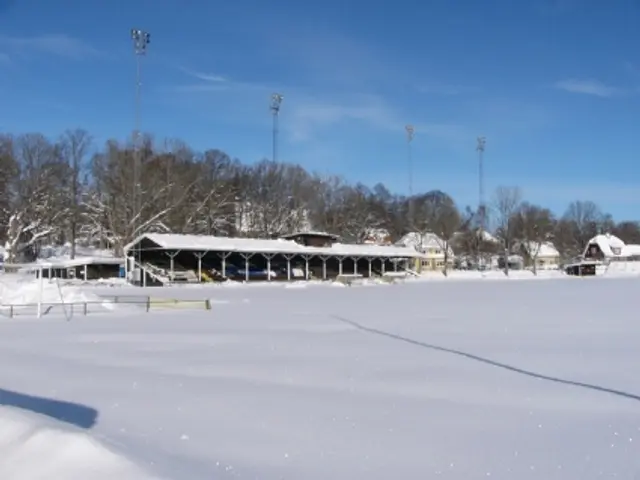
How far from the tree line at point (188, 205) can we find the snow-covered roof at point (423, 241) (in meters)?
1.71

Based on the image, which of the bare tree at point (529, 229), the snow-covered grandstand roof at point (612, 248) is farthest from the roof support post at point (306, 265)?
the snow-covered grandstand roof at point (612, 248)

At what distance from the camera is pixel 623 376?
925 centimetres

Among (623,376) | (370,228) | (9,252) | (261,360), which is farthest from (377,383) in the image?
(370,228)

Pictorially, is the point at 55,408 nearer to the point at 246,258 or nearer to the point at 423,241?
the point at 246,258

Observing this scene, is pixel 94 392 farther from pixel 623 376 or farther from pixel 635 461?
pixel 623 376

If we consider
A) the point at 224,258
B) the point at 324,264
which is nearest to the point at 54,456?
the point at 224,258

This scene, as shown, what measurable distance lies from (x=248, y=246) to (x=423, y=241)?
2234 inches

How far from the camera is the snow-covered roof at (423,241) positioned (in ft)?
332

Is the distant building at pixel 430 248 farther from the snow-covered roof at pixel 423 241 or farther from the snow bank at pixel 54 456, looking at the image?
the snow bank at pixel 54 456

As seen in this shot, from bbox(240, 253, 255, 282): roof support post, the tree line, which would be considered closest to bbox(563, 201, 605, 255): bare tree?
the tree line

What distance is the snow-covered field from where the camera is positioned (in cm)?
511

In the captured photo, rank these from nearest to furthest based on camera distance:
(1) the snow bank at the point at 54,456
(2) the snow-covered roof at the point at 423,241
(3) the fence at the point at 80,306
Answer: (1) the snow bank at the point at 54,456 → (3) the fence at the point at 80,306 → (2) the snow-covered roof at the point at 423,241

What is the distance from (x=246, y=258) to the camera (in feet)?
171

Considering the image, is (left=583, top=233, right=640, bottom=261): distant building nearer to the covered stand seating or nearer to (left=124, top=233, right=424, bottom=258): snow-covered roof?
the covered stand seating
